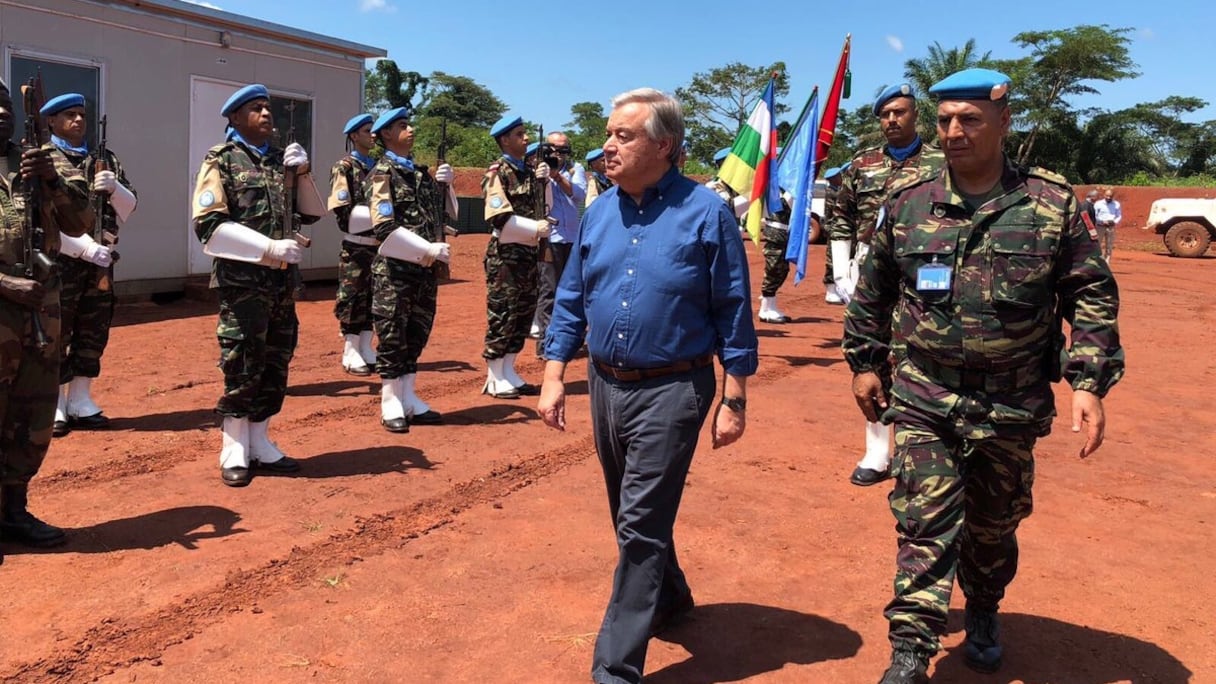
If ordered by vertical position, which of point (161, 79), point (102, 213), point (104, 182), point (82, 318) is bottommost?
point (82, 318)

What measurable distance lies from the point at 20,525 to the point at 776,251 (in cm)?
998

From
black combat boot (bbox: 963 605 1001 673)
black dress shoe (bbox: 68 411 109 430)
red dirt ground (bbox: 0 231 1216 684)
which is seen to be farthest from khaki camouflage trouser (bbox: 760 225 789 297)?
black combat boot (bbox: 963 605 1001 673)

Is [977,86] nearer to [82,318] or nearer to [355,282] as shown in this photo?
[82,318]

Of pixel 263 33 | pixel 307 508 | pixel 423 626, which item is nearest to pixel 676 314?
pixel 423 626

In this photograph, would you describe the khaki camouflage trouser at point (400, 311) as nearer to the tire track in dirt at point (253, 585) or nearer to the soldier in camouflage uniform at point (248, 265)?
the soldier in camouflage uniform at point (248, 265)

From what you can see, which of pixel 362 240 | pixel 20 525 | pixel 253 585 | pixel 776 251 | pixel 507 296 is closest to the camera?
pixel 253 585

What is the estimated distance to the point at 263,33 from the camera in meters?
12.6

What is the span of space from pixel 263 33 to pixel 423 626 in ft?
35.5

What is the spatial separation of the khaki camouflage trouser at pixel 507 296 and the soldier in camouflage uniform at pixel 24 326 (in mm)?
3731

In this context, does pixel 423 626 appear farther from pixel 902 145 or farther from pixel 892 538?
pixel 902 145

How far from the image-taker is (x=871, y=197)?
5.83m

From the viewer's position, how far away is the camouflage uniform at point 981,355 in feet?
10.5

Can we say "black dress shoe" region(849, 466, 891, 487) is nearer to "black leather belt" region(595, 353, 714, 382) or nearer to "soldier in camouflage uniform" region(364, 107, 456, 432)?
"black leather belt" region(595, 353, 714, 382)

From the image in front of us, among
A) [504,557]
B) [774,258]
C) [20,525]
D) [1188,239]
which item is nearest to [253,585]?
[504,557]
